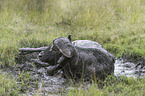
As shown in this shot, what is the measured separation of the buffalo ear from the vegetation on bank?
2.00 meters

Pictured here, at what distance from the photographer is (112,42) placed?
720cm

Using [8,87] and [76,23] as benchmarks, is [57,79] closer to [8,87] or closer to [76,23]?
[8,87]

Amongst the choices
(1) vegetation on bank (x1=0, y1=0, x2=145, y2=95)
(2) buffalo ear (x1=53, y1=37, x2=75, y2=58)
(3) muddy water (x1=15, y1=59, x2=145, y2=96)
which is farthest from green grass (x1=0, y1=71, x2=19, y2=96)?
(1) vegetation on bank (x1=0, y1=0, x2=145, y2=95)

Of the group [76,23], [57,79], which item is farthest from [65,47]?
[76,23]

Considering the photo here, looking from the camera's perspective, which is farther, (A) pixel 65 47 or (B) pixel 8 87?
(A) pixel 65 47

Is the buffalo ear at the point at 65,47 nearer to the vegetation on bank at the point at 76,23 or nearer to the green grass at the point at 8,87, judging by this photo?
the green grass at the point at 8,87

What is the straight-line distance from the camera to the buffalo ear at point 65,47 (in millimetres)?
3996

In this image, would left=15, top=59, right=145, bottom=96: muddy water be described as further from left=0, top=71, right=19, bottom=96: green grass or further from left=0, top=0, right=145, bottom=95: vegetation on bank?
left=0, top=0, right=145, bottom=95: vegetation on bank

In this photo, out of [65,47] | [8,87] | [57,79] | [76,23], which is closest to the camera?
[8,87]

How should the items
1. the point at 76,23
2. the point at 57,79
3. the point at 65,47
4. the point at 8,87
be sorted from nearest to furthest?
1. the point at 8,87
2. the point at 65,47
3. the point at 57,79
4. the point at 76,23

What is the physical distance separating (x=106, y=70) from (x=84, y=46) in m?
0.74

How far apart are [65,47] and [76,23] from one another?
4.42 meters

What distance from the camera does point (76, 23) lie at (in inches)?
328

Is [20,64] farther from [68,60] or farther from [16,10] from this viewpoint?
[16,10]
